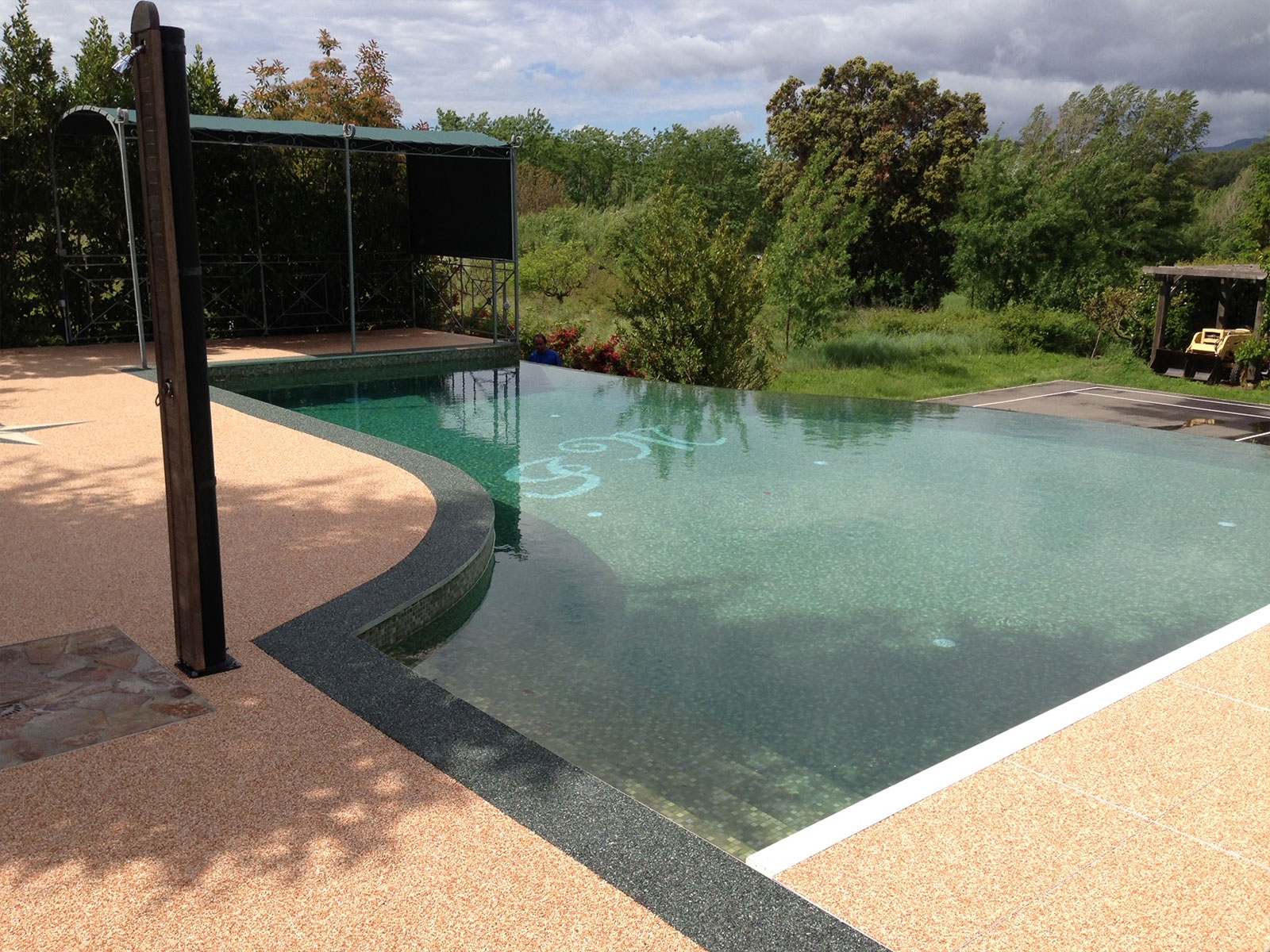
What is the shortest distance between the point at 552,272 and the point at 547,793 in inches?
846

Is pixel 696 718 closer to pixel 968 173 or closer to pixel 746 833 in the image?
pixel 746 833

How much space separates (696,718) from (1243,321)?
21.4 meters

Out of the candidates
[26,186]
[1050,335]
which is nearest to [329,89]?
[26,186]

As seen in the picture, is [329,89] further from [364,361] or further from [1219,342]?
[1219,342]

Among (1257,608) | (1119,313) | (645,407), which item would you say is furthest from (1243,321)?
(1257,608)

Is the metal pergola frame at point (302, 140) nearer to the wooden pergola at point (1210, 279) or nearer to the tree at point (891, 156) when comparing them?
the wooden pergola at point (1210, 279)

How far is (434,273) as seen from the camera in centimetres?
1644

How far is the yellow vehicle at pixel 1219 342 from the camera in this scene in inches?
769

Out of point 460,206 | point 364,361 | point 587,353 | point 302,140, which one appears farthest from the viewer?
point 587,353

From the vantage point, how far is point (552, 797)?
9.69 ft

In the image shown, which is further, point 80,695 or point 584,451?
point 584,451

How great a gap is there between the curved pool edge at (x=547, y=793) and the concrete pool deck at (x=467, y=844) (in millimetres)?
54

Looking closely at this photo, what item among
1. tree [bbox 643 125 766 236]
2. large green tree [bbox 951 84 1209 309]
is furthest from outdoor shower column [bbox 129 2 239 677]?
tree [bbox 643 125 766 236]

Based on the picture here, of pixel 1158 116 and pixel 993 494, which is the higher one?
pixel 1158 116
